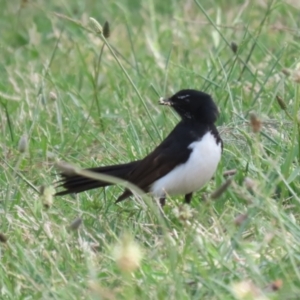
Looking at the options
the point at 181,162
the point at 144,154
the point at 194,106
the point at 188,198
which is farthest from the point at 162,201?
the point at 144,154

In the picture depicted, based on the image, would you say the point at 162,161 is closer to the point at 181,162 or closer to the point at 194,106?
the point at 181,162

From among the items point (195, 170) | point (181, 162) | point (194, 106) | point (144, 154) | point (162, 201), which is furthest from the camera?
point (144, 154)

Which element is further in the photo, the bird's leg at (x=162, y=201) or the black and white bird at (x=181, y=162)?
the bird's leg at (x=162, y=201)

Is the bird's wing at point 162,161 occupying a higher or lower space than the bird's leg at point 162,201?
higher

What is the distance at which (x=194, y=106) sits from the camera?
543 centimetres

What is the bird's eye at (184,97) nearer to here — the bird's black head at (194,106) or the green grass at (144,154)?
the bird's black head at (194,106)

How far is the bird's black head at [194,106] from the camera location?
5387 mm

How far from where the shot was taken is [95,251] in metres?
4.53

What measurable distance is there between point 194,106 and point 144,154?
549 millimetres

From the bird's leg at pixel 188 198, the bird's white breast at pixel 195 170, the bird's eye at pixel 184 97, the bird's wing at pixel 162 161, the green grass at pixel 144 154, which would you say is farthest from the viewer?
the bird's eye at pixel 184 97

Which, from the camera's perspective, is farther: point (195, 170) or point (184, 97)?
point (184, 97)

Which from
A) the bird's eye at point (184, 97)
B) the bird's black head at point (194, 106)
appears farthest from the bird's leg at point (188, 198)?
the bird's eye at point (184, 97)

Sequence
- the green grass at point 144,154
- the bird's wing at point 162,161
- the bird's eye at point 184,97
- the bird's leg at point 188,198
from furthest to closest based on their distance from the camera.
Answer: the bird's eye at point 184,97, the bird's leg at point 188,198, the bird's wing at point 162,161, the green grass at point 144,154

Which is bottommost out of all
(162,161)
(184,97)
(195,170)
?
(162,161)
